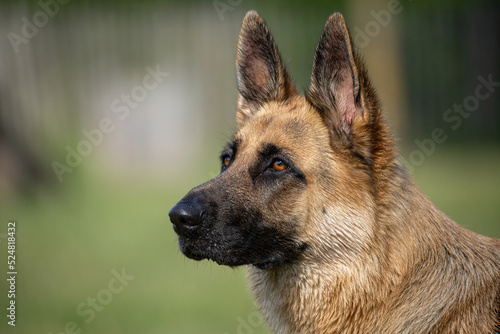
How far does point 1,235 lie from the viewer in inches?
339

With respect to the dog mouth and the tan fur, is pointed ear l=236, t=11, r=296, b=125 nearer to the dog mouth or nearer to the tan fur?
the tan fur

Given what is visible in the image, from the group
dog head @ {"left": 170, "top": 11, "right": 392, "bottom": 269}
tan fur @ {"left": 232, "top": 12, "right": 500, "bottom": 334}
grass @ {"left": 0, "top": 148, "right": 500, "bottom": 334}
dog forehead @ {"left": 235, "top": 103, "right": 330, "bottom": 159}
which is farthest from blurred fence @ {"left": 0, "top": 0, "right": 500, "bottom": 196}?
tan fur @ {"left": 232, "top": 12, "right": 500, "bottom": 334}

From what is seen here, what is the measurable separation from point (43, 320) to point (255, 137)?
3.89 m

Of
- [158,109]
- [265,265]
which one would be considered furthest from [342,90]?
[158,109]

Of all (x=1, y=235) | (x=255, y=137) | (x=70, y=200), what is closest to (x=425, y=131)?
(x=70, y=200)

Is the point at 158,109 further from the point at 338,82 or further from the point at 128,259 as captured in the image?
the point at 338,82

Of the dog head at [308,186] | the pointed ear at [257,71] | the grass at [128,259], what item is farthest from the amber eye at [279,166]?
the grass at [128,259]

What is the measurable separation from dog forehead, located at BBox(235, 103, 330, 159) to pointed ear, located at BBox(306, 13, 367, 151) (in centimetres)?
8

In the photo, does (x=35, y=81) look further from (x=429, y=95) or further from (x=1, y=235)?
(x=429, y=95)

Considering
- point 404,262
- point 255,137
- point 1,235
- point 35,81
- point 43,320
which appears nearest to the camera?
point 404,262

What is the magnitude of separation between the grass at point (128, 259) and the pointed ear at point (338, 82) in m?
1.68

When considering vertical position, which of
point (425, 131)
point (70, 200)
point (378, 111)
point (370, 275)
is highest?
point (378, 111)

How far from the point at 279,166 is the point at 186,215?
68cm

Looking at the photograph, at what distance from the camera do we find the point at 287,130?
358 centimetres
